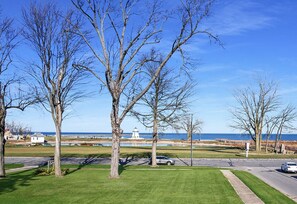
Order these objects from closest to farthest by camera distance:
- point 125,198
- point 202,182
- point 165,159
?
point 125,198
point 202,182
point 165,159

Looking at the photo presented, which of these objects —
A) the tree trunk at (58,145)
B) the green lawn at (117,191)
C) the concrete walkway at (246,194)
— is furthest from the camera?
the tree trunk at (58,145)

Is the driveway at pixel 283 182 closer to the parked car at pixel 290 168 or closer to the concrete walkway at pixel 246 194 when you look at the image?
the parked car at pixel 290 168

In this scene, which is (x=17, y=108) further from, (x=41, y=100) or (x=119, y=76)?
(x=119, y=76)

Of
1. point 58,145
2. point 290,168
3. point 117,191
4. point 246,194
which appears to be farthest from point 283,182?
point 58,145

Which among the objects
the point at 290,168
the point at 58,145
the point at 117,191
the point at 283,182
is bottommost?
the point at 283,182

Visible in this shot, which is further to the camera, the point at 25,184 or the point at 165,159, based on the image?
the point at 165,159

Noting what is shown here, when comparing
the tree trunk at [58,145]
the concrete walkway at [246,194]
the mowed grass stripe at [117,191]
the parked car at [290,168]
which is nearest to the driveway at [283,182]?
the parked car at [290,168]

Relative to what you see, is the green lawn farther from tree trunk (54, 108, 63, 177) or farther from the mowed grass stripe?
tree trunk (54, 108, 63, 177)

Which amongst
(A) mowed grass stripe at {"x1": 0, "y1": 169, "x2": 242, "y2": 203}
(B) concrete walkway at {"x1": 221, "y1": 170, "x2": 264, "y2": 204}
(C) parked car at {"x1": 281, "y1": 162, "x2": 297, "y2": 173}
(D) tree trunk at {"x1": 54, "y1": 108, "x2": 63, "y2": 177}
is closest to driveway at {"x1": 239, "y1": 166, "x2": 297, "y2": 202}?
(C) parked car at {"x1": 281, "y1": 162, "x2": 297, "y2": 173}

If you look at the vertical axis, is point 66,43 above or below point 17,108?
above

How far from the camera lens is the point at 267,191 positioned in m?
20.0

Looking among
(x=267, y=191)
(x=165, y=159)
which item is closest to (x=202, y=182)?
(x=267, y=191)

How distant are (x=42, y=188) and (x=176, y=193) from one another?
22.7ft

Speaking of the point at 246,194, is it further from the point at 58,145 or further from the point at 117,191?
the point at 58,145
